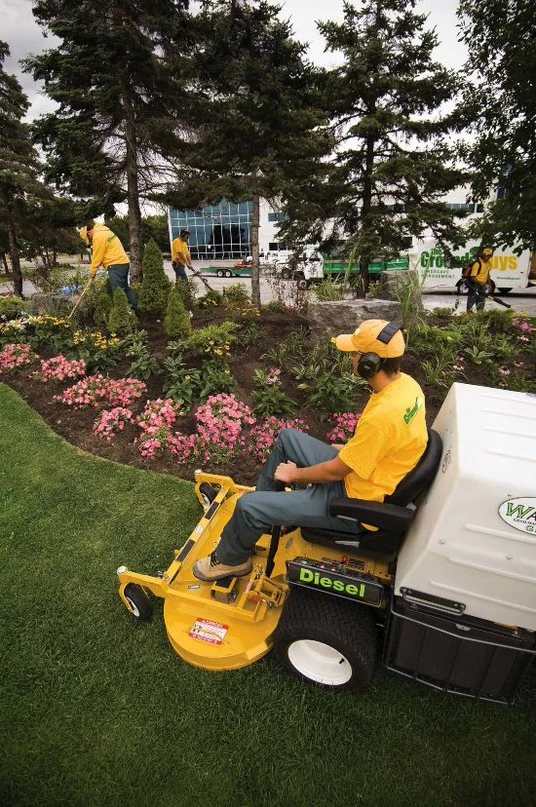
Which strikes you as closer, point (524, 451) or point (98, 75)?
point (524, 451)

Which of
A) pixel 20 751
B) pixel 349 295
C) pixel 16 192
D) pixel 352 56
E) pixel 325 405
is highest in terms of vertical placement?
pixel 352 56

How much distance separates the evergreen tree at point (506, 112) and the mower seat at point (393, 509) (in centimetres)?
455

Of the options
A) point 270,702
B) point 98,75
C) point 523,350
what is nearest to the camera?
point 270,702

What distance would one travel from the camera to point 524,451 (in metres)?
1.93

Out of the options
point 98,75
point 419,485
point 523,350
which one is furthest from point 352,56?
point 419,485

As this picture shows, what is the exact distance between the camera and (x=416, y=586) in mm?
2182

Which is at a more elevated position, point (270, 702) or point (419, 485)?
point (419, 485)

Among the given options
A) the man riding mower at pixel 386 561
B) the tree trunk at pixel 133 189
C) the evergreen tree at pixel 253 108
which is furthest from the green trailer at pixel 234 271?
the man riding mower at pixel 386 561

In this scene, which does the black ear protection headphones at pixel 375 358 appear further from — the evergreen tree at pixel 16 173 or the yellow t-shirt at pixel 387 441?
the evergreen tree at pixel 16 173

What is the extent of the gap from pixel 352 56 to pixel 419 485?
8.71m

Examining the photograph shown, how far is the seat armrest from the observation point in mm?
2268

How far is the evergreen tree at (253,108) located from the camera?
7.12 metres

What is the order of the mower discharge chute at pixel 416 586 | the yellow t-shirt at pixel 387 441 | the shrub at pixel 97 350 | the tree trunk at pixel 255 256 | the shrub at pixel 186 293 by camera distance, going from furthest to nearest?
the shrub at pixel 186 293 → the tree trunk at pixel 255 256 → the shrub at pixel 97 350 → the yellow t-shirt at pixel 387 441 → the mower discharge chute at pixel 416 586

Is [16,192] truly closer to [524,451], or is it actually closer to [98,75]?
[98,75]
